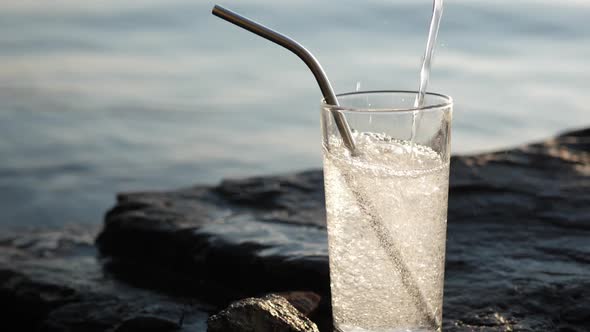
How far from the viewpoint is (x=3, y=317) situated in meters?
2.53

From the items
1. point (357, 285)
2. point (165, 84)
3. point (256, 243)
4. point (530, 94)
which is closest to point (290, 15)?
point (165, 84)

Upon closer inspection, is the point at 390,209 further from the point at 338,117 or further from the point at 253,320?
the point at 253,320

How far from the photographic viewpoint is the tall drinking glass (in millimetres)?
1780

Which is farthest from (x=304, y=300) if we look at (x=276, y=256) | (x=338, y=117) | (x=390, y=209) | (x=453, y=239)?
(x=453, y=239)

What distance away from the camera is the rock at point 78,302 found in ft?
7.23

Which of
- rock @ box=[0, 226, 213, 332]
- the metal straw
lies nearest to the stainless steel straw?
the metal straw

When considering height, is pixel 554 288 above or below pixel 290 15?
below

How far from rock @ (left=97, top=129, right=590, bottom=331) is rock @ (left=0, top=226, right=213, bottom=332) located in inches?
3.2

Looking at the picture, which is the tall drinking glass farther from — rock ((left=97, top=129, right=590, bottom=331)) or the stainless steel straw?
rock ((left=97, top=129, right=590, bottom=331))

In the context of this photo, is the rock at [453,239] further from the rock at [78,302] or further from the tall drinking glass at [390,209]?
the tall drinking glass at [390,209]

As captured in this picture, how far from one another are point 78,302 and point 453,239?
116 centimetres

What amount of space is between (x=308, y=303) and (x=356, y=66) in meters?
4.89

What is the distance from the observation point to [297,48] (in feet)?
5.85

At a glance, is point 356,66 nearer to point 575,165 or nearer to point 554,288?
point 575,165
